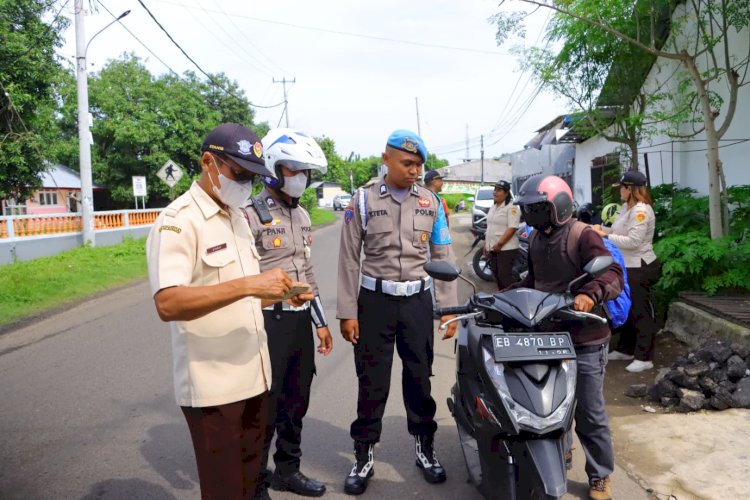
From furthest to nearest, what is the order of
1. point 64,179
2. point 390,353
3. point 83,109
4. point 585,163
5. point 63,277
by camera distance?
point 64,179
point 585,163
point 83,109
point 63,277
point 390,353

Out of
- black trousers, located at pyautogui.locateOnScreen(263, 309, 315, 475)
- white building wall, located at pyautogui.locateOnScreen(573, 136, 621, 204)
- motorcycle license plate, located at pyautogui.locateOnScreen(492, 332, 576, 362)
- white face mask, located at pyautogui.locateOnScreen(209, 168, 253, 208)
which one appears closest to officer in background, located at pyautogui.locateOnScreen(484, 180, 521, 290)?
Result: black trousers, located at pyautogui.locateOnScreen(263, 309, 315, 475)

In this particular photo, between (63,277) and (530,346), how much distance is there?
10892 millimetres

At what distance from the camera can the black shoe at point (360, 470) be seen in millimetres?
3137

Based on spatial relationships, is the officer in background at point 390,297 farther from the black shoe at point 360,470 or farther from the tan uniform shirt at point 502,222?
the tan uniform shirt at point 502,222

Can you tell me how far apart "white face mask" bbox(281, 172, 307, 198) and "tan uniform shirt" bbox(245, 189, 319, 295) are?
0.09 meters

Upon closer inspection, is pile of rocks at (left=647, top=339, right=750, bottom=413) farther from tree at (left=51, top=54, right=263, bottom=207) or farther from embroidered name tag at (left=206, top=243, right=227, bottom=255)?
tree at (left=51, top=54, right=263, bottom=207)

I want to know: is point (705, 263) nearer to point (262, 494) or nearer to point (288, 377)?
point (288, 377)

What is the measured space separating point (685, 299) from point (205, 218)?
5539 mm

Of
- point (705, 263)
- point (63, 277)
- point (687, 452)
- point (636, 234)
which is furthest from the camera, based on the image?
point (63, 277)

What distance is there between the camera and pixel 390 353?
3256 mm

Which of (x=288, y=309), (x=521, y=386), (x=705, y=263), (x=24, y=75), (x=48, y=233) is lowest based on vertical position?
(x=521, y=386)

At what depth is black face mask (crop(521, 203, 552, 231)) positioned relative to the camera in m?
2.88

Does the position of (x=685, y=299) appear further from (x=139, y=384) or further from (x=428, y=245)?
(x=139, y=384)

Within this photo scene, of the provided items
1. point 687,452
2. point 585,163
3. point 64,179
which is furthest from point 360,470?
point 64,179
